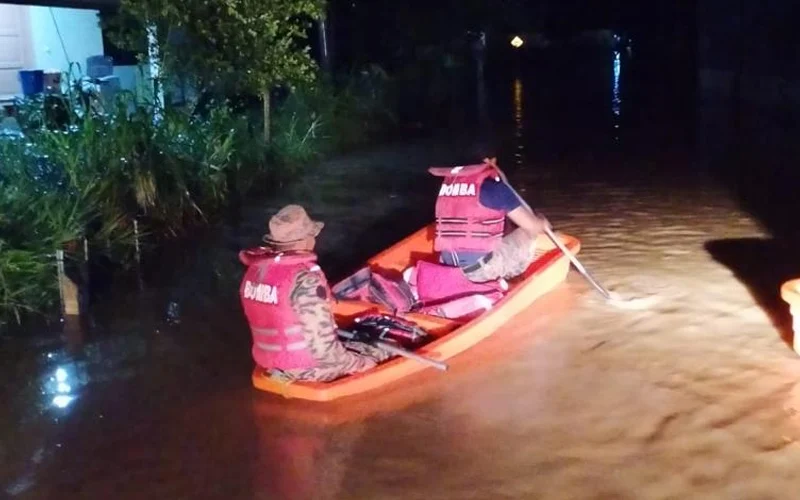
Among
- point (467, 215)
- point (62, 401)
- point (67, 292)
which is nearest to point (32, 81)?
point (67, 292)

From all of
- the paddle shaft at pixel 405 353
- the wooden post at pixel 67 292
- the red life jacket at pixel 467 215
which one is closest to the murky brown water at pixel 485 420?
the paddle shaft at pixel 405 353

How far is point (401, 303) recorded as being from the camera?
6996mm

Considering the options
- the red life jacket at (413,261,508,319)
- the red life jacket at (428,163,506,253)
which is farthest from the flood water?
the red life jacket at (428,163,506,253)

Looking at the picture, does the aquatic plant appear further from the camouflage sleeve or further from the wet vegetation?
the camouflage sleeve

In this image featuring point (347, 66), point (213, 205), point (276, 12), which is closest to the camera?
point (213, 205)

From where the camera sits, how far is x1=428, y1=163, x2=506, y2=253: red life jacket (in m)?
7.04

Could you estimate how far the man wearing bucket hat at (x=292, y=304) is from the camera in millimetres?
5602

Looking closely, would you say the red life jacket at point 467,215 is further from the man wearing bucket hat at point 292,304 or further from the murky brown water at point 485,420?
the man wearing bucket hat at point 292,304

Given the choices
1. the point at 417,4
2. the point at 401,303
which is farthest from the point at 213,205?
the point at 417,4

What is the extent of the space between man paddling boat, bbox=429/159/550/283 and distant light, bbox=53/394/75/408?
8.72ft

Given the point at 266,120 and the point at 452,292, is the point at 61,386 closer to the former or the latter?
the point at 452,292

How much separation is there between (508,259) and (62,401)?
3126 millimetres

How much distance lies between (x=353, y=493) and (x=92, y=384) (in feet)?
7.91

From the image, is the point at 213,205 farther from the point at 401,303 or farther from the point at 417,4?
the point at 417,4
